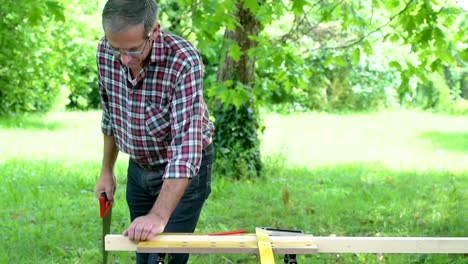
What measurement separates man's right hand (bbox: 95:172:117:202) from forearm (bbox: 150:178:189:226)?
0.72m

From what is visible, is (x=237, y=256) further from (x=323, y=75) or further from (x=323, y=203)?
(x=323, y=75)

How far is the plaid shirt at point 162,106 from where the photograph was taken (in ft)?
9.80

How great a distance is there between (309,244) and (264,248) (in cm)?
18

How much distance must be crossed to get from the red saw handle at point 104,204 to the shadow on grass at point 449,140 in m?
11.0

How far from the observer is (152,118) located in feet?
10.4

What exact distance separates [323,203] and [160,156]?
4.97m

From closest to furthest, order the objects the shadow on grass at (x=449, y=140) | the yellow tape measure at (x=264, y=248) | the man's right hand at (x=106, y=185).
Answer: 1. the yellow tape measure at (x=264, y=248)
2. the man's right hand at (x=106, y=185)
3. the shadow on grass at (x=449, y=140)

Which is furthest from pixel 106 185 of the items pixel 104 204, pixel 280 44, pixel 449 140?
pixel 449 140

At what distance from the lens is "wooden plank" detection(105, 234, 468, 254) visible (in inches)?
107

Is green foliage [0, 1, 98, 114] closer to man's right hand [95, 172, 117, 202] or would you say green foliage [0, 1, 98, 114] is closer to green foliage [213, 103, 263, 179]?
green foliage [213, 103, 263, 179]

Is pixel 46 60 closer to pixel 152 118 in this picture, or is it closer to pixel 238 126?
pixel 238 126

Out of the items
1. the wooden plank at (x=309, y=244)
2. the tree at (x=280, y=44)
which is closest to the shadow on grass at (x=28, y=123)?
the tree at (x=280, y=44)

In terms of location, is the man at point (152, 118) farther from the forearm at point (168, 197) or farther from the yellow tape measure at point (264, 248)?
the yellow tape measure at point (264, 248)

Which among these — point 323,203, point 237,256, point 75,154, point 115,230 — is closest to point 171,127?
point 237,256
